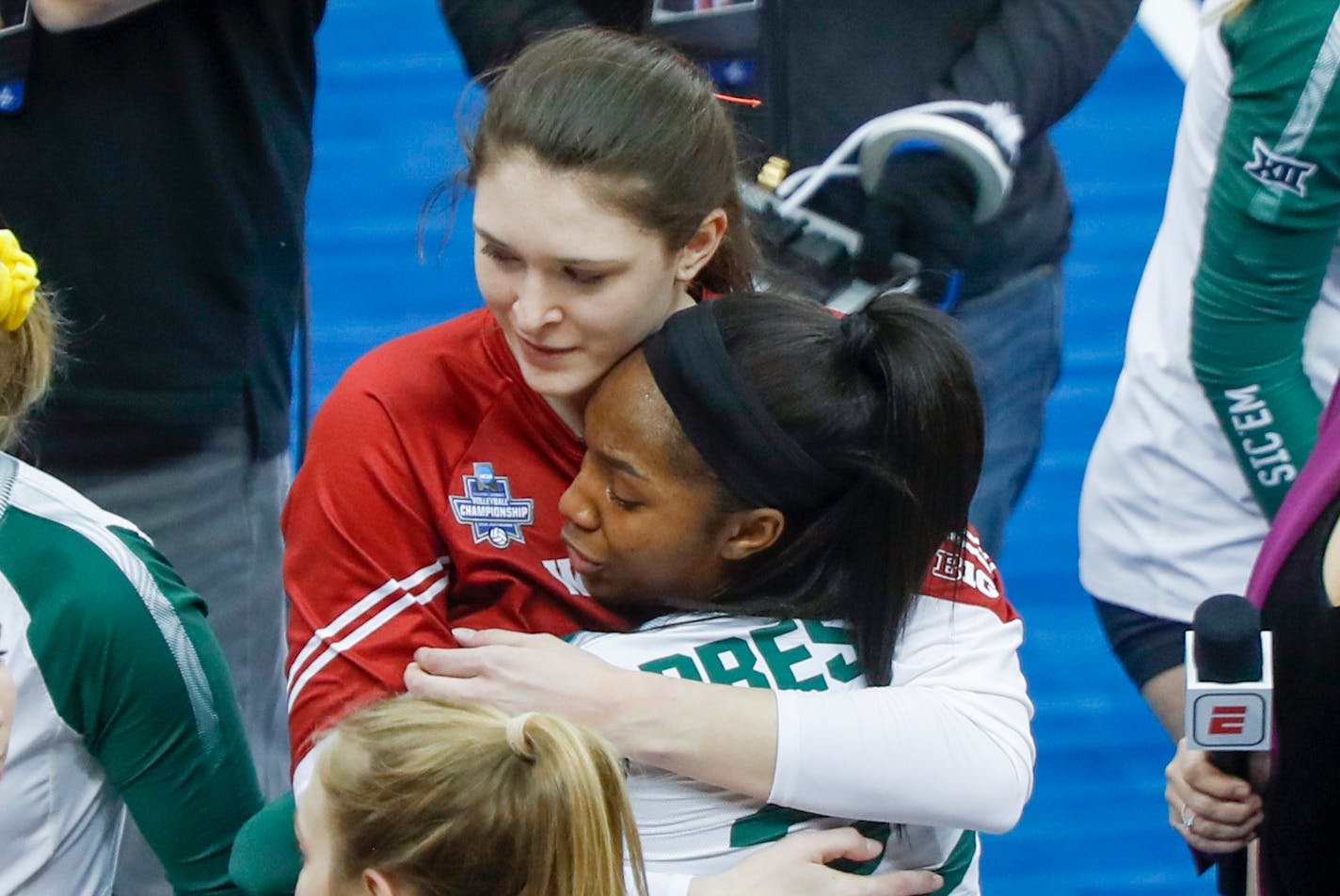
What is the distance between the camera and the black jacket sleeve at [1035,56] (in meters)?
2.29

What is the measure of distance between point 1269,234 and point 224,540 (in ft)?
4.49

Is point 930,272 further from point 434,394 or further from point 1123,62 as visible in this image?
point 1123,62

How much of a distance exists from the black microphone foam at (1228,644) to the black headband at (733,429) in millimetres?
346

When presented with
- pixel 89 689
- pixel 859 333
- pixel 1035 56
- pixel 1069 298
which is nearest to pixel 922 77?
pixel 1035 56

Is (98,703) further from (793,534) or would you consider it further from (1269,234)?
(1269,234)

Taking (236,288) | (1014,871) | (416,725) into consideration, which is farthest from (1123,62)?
(416,725)

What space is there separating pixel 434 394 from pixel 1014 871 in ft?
5.61

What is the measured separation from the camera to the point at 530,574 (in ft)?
5.57

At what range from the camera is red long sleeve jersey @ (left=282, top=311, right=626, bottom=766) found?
1.66 m

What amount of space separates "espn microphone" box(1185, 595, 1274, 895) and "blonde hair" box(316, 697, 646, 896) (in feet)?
1.56

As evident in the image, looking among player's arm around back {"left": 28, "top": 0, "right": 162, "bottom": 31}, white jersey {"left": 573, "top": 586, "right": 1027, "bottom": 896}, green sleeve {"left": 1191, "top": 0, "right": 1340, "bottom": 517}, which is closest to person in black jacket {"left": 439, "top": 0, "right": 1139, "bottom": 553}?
green sleeve {"left": 1191, "top": 0, "right": 1340, "bottom": 517}

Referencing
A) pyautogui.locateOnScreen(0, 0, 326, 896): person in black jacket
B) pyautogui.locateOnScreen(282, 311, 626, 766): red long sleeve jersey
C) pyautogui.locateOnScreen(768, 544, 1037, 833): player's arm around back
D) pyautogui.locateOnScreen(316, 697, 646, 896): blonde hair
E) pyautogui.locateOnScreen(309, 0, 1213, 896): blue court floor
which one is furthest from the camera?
pyautogui.locateOnScreen(309, 0, 1213, 896): blue court floor

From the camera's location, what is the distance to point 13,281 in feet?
5.38

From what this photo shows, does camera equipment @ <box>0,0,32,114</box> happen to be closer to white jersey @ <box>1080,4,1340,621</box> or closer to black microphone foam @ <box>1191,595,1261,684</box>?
white jersey @ <box>1080,4,1340,621</box>
